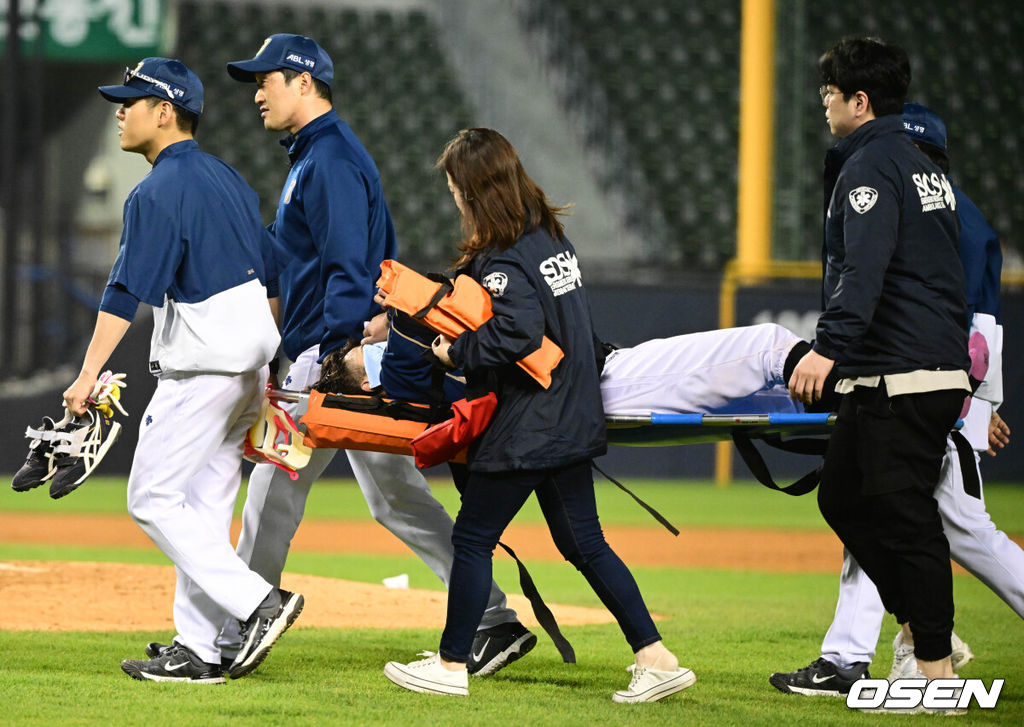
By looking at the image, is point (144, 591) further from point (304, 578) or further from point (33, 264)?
point (33, 264)

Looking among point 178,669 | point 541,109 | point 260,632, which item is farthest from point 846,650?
point 541,109

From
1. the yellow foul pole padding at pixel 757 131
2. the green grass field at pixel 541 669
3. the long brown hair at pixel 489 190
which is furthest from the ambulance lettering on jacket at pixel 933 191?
the yellow foul pole padding at pixel 757 131

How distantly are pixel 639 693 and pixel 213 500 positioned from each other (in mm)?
1515

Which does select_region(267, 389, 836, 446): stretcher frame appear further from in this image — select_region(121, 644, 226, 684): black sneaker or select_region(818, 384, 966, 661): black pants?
select_region(121, 644, 226, 684): black sneaker

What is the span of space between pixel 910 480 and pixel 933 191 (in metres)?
0.85

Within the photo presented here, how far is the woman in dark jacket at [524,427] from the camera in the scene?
13.0 feet

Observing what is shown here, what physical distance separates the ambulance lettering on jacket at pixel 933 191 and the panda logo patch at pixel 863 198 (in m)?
0.15

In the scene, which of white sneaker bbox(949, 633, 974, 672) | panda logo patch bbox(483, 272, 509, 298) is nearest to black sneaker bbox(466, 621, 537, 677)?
panda logo patch bbox(483, 272, 509, 298)

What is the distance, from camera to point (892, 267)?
12.7ft

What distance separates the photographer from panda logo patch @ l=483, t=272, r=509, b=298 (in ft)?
12.8

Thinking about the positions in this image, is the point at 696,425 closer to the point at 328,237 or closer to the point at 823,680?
the point at 823,680

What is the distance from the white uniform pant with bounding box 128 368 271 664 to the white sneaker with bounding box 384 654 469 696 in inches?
20.6

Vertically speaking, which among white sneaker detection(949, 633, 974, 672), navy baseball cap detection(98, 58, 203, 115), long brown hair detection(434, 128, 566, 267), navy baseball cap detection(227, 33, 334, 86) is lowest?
white sneaker detection(949, 633, 974, 672)

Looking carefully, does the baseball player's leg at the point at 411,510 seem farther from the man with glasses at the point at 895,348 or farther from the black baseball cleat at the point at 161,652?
the man with glasses at the point at 895,348
